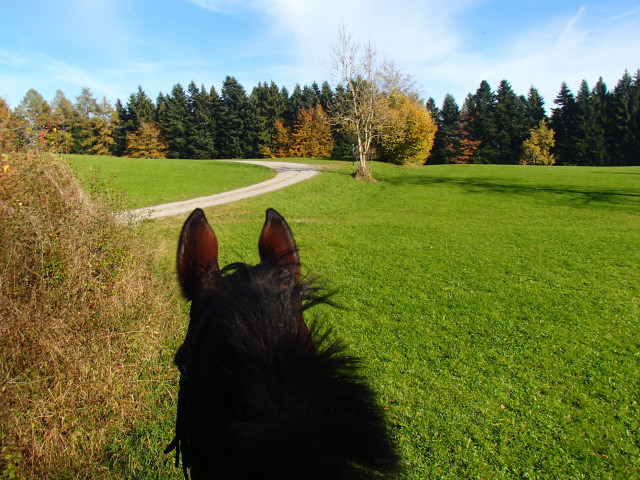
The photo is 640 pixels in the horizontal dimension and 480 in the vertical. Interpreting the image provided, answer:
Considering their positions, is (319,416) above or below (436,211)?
above

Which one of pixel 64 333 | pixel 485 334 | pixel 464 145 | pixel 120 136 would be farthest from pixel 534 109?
pixel 64 333

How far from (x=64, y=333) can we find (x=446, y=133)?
63847 millimetres

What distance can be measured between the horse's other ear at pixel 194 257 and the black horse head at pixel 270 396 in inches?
6.6

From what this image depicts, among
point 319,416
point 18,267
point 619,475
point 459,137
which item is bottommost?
point 619,475

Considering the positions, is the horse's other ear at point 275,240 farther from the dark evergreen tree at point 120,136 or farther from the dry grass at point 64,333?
the dark evergreen tree at point 120,136

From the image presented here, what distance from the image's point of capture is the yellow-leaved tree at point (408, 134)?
105ft

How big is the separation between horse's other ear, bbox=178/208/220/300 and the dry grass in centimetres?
222

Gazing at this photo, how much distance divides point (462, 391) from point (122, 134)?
2523 inches

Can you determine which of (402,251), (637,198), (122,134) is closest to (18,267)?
(402,251)

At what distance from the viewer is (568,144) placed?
5409 centimetres

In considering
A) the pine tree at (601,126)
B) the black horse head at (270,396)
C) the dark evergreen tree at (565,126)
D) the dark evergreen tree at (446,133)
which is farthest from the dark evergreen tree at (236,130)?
the black horse head at (270,396)

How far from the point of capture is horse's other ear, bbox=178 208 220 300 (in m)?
1.46

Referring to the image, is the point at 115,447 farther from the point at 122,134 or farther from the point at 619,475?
the point at 122,134

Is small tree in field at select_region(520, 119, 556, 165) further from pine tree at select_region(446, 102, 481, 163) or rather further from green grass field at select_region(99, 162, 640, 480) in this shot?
green grass field at select_region(99, 162, 640, 480)
